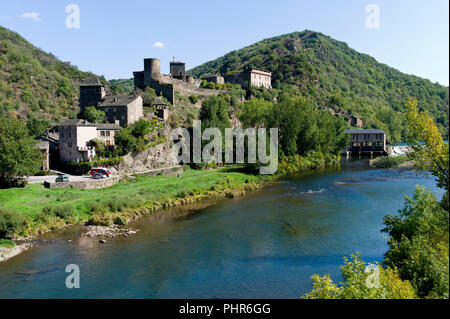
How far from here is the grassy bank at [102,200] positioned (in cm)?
2422

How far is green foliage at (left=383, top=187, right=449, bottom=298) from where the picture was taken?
12.6 meters

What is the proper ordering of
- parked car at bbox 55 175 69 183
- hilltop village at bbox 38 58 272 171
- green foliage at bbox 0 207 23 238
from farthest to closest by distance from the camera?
hilltop village at bbox 38 58 272 171 → parked car at bbox 55 175 69 183 → green foliage at bbox 0 207 23 238

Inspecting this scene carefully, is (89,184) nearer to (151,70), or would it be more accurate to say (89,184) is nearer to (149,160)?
(149,160)

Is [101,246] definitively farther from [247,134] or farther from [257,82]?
[257,82]

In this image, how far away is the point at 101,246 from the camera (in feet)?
70.3

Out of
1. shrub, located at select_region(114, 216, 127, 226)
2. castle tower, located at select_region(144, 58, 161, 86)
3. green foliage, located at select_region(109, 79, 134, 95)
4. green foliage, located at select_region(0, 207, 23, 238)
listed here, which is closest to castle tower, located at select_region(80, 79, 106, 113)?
green foliage, located at select_region(109, 79, 134, 95)

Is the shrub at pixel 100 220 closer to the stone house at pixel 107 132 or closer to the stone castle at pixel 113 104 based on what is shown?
the stone house at pixel 107 132

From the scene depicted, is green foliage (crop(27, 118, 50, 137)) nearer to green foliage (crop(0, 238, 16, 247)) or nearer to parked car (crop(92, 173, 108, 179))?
parked car (crop(92, 173, 108, 179))

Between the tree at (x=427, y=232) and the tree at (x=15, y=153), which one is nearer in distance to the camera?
the tree at (x=427, y=232)

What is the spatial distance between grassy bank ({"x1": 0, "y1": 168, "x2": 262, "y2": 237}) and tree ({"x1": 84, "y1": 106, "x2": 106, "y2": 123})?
9.36 metres

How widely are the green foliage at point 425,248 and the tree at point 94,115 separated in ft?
108

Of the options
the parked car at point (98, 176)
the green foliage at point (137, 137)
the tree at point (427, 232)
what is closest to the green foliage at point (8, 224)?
the parked car at point (98, 176)

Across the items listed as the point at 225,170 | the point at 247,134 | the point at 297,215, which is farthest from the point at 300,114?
the point at 297,215

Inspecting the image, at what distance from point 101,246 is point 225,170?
80.4ft
